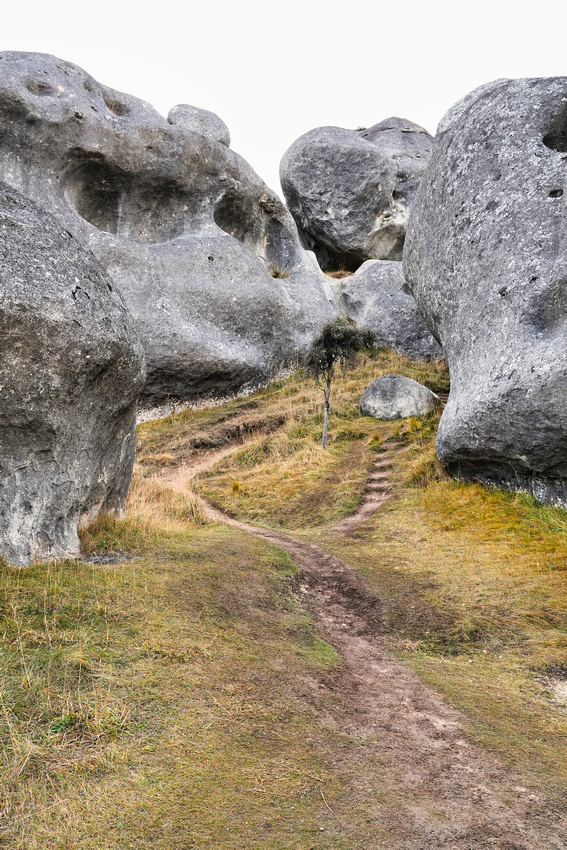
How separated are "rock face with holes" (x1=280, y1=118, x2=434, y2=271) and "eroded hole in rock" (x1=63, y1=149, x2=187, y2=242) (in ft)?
30.9

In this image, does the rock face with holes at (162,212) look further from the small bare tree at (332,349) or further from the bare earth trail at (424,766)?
the bare earth trail at (424,766)

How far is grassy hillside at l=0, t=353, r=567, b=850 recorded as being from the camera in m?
3.05

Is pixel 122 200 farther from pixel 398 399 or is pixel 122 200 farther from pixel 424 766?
pixel 424 766

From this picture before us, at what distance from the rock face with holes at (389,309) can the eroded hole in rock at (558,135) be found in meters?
13.4

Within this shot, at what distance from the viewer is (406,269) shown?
43.0 ft

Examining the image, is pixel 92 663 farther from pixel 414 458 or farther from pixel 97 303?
pixel 414 458

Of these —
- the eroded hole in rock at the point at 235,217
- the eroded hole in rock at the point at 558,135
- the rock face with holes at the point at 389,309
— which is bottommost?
the rock face with holes at the point at 389,309

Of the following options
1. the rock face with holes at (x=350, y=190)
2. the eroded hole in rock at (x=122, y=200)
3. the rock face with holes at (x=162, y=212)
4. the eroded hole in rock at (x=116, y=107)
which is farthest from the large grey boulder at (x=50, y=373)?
the rock face with holes at (x=350, y=190)

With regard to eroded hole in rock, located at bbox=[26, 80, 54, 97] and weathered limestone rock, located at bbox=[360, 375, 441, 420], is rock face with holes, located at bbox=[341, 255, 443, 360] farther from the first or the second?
eroded hole in rock, located at bbox=[26, 80, 54, 97]

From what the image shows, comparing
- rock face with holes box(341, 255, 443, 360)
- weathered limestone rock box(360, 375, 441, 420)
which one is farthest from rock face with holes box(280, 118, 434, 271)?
weathered limestone rock box(360, 375, 441, 420)

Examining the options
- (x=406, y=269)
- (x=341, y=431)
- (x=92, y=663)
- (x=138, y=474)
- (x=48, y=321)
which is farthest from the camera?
(x=341, y=431)

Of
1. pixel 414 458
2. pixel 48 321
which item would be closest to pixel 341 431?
pixel 414 458

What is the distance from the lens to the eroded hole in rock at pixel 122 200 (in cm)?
2050

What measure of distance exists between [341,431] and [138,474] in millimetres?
5414
